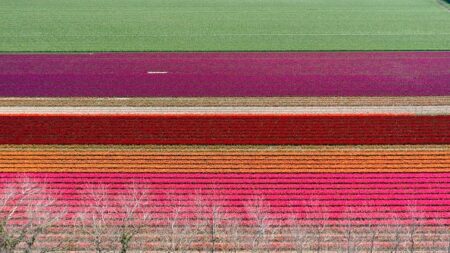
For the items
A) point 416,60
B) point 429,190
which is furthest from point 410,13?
point 429,190

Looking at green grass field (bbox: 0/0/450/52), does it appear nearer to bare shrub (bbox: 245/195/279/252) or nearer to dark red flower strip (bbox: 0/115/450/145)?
dark red flower strip (bbox: 0/115/450/145)

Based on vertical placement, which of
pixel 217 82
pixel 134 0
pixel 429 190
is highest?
pixel 134 0

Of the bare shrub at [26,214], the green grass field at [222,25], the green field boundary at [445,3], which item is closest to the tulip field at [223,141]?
the bare shrub at [26,214]

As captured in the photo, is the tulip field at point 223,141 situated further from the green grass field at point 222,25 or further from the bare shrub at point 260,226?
the green grass field at point 222,25

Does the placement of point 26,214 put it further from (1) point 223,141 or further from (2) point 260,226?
(1) point 223,141

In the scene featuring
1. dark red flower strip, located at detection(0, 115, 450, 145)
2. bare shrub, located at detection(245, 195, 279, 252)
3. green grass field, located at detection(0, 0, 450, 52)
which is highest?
green grass field, located at detection(0, 0, 450, 52)

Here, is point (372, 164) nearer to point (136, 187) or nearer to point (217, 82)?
point (136, 187)

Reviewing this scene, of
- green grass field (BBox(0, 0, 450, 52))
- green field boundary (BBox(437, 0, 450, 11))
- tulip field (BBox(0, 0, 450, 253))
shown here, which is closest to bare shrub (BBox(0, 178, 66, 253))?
tulip field (BBox(0, 0, 450, 253))

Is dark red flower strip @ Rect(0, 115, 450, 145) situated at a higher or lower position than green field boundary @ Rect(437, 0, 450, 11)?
lower
